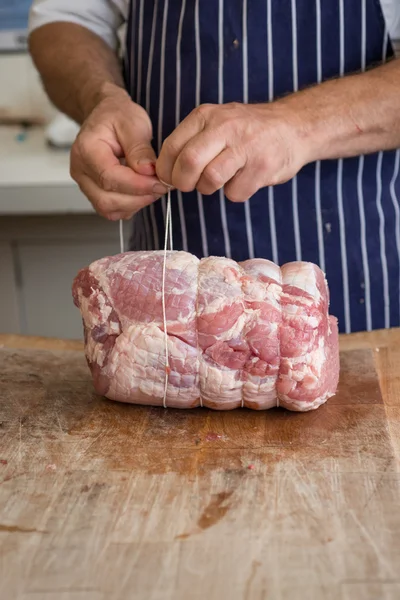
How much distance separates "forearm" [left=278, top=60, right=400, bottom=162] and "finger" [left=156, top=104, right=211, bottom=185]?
0.65ft

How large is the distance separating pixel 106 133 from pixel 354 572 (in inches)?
35.4

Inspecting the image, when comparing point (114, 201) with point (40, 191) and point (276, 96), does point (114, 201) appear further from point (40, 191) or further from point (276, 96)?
point (40, 191)

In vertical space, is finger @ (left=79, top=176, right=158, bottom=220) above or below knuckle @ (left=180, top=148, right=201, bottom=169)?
below

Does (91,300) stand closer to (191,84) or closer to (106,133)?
(106,133)

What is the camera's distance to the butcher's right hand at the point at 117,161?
132cm

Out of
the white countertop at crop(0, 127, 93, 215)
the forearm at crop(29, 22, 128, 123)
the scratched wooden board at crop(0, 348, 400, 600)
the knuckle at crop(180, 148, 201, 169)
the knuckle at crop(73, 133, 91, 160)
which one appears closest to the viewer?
the scratched wooden board at crop(0, 348, 400, 600)

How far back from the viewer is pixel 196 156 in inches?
46.5

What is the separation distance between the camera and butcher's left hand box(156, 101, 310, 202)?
120cm

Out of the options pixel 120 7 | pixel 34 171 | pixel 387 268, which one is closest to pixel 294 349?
pixel 387 268

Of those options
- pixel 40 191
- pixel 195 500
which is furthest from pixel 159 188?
pixel 40 191

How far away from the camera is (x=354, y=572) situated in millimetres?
869

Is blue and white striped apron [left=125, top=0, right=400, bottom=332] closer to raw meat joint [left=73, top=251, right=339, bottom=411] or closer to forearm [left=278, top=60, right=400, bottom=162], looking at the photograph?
forearm [left=278, top=60, right=400, bottom=162]

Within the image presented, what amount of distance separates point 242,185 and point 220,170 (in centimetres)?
8

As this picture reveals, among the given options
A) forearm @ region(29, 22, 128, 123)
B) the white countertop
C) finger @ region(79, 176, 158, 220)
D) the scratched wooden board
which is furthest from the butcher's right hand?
the white countertop
